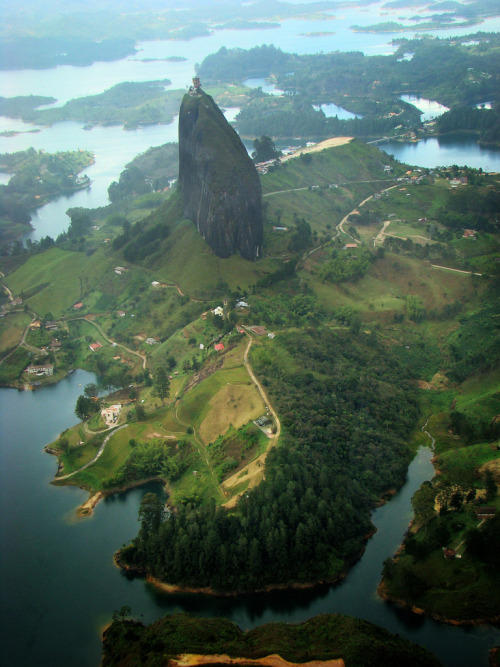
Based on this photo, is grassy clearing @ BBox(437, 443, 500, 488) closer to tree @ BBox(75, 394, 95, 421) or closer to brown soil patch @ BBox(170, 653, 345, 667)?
brown soil patch @ BBox(170, 653, 345, 667)

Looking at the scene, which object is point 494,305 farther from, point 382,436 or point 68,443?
point 68,443

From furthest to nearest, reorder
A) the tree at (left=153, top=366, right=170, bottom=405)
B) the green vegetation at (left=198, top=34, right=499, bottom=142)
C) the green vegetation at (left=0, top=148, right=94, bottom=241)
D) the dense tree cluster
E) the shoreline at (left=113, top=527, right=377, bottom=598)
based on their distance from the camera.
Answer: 1. the green vegetation at (left=198, top=34, right=499, bottom=142)
2. the green vegetation at (left=0, top=148, right=94, bottom=241)
3. the tree at (left=153, top=366, right=170, bottom=405)
4. the dense tree cluster
5. the shoreline at (left=113, top=527, right=377, bottom=598)

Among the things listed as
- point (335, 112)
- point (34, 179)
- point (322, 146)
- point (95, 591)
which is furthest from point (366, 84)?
point (95, 591)

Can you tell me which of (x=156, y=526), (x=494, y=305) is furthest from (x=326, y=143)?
(x=156, y=526)

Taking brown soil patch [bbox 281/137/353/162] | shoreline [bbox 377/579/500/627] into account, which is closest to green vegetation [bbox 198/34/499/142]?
brown soil patch [bbox 281/137/353/162]

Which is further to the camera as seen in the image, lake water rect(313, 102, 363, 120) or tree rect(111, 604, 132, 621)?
lake water rect(313, 102, 363, 120)

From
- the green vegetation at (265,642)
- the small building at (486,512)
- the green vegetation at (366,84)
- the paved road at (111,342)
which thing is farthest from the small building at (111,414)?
the green vegetation at (366,84)

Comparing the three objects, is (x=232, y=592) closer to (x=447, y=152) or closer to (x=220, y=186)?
(x=220, y=186)
